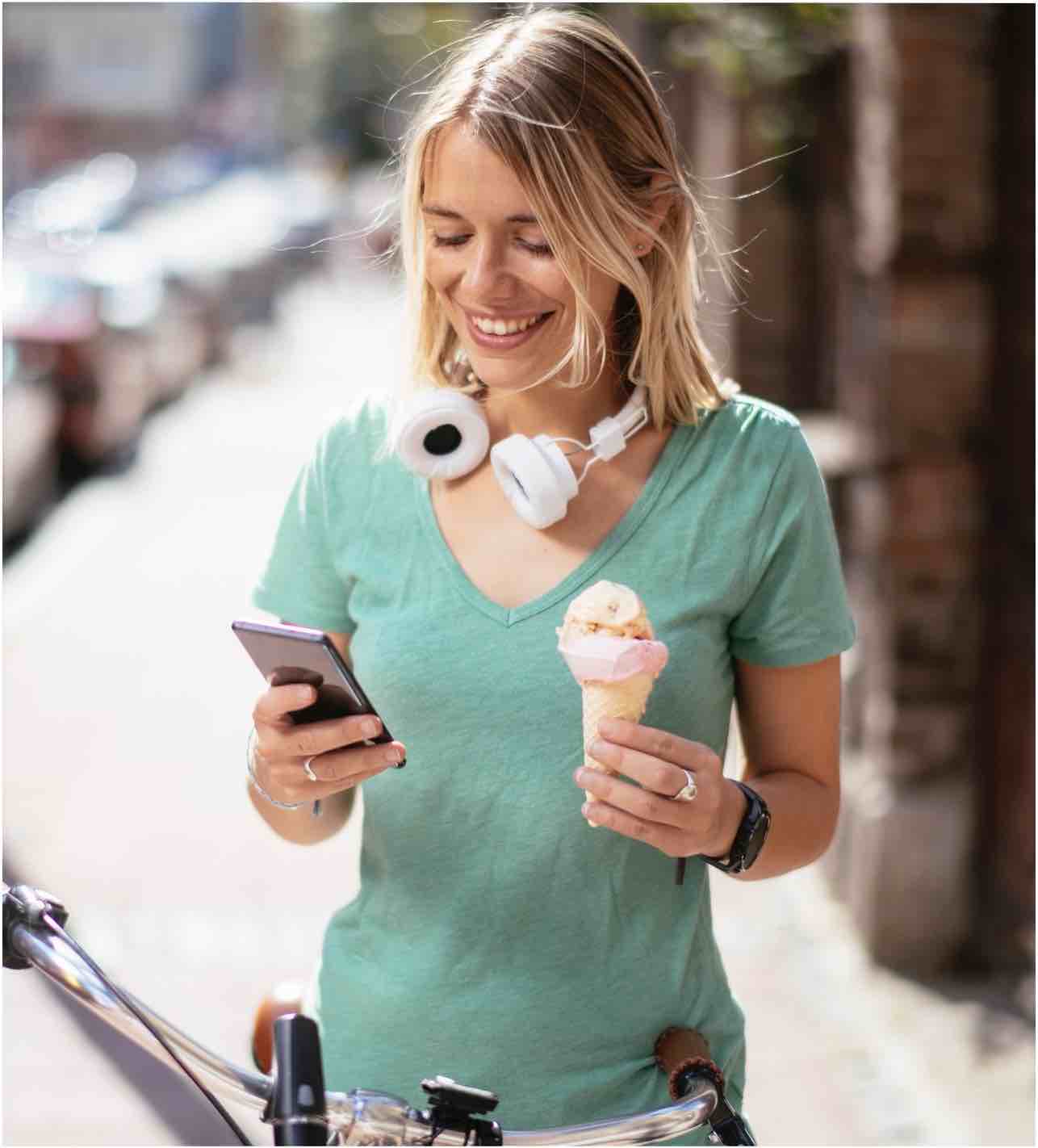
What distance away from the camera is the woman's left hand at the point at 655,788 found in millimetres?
1800

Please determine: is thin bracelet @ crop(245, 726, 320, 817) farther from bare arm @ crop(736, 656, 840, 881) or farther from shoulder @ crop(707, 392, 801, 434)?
shoulder @ crop(707, 392, 801, 434)

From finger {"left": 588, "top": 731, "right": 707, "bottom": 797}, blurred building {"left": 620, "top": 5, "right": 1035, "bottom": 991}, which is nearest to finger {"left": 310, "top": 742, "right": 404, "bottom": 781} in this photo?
finger {"left": 588, "top": 731, "right": 707, "bottom": 797}

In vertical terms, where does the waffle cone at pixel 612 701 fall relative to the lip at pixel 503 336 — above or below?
below

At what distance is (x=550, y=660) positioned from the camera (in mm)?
2080

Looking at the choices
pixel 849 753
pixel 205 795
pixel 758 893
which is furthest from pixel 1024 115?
pixel 205 795

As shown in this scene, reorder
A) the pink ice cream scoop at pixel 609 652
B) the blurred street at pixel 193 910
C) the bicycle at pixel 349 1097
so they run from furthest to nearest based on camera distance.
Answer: the blurred street at pixel 193 910 < the pink ice cream scoop at pixel 609 652 < the bicycle at pixel 349 1097

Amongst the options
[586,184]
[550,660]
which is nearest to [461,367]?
[586,184]

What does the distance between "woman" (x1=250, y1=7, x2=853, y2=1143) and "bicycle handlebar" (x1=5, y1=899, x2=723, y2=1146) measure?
0.90 ft

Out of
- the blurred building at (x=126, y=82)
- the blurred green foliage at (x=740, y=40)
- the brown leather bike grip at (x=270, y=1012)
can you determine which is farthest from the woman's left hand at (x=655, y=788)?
the blurred building at (x=126, y=82)

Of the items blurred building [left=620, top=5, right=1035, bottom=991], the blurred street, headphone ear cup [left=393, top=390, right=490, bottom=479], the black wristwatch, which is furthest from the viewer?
blurred building [left=620, top=5, right=1035, bottom=991]

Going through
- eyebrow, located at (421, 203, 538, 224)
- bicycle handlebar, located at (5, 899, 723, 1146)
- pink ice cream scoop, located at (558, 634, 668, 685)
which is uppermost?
eyebrow, located at (421, 203, 538, 224)

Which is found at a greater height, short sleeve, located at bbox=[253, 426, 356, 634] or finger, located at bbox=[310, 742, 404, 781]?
short sleeve, located at bbox=[253, 426, 356, 634]

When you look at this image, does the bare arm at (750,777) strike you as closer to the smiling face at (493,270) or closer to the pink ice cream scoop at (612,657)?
the pink ice cream scoop at (612,657)

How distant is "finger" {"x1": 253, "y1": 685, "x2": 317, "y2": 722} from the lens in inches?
74.5
